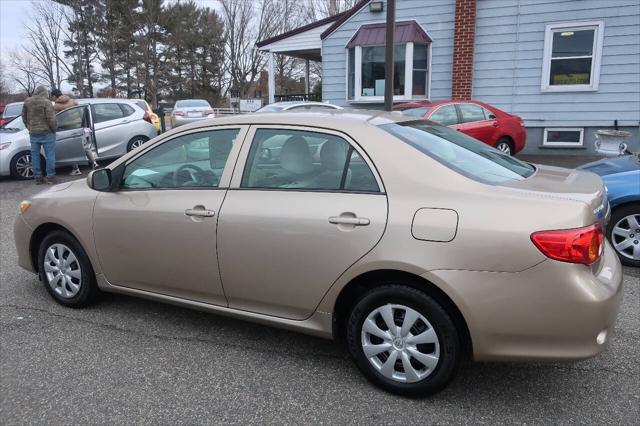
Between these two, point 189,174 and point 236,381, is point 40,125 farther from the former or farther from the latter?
point 236,381

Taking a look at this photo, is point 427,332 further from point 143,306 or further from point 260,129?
point 143,306

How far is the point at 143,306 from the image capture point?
4152 millimetres

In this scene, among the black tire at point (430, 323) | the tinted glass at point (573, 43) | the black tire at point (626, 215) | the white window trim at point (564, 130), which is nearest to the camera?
the black tire at point (430, 323)

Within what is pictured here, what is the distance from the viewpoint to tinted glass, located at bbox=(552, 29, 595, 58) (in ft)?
38.3

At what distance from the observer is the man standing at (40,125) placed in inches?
364

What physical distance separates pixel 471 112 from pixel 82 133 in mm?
8077

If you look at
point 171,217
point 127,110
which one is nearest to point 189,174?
point 171,217

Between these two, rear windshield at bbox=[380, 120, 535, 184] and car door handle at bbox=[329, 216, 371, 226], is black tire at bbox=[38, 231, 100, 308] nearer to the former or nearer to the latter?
car door handle at bbox=[329, 216, 371, 226]

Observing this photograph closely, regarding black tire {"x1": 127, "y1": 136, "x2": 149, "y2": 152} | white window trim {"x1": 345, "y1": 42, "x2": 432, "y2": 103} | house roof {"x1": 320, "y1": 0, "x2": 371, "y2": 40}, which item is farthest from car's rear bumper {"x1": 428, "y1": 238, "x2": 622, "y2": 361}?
house roof {"x1": 320, "y1": 0, "x2": 371, "y2": 40}

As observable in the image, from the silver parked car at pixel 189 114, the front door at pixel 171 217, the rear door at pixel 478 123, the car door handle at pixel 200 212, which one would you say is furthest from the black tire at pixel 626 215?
the silver parked car at pixel 189 114

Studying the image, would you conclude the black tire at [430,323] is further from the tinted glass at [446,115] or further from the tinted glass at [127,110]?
the tinted glass at [127,110]

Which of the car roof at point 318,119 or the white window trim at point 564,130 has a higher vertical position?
the car roof at point 318,119

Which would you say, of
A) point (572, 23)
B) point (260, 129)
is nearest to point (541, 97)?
point (572, 23)

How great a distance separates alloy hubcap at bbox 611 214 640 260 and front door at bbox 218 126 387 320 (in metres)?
3.32
